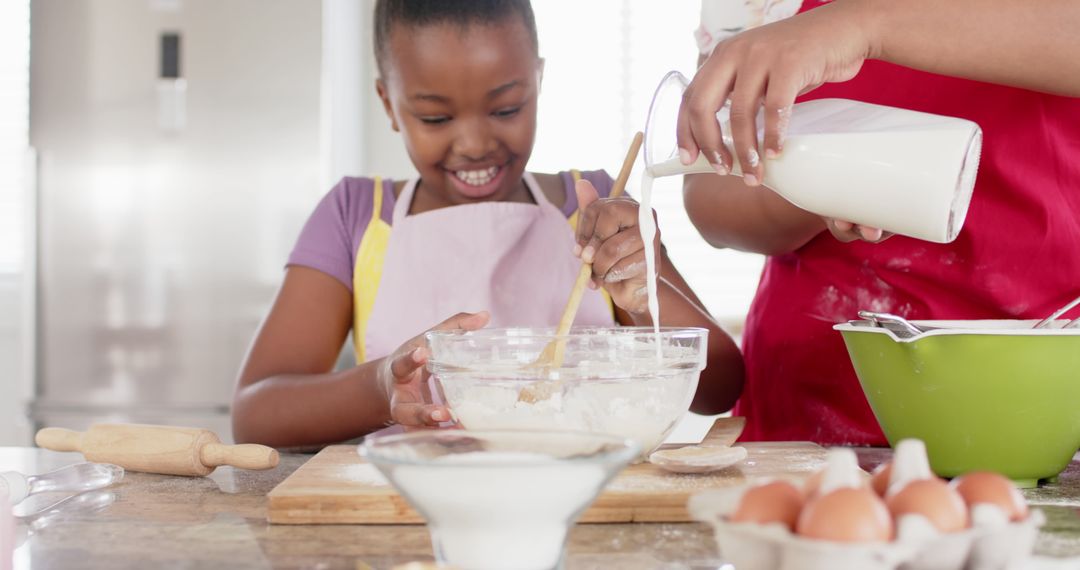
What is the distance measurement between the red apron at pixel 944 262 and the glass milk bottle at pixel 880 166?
14.0 inches

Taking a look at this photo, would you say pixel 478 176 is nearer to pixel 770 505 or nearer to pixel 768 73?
pixel 768 73

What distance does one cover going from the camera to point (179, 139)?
276 cm

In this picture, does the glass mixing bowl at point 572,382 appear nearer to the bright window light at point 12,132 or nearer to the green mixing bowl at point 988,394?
the green mixing bowl at point 988,394

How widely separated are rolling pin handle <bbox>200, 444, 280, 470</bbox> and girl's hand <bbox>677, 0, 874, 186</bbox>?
50cm

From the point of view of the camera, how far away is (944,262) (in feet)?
3.81

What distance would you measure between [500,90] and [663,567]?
0.86 meters

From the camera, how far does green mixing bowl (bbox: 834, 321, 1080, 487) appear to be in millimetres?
860

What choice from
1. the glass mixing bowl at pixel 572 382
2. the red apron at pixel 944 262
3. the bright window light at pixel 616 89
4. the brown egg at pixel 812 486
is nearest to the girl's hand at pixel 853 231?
the glass mixing bowl at pixel 572 382

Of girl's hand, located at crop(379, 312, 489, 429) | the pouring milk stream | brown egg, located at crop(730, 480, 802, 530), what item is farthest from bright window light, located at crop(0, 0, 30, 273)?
brown egg, located at crop(730, 480, 802, 530)

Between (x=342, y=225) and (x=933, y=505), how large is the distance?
1187 mm

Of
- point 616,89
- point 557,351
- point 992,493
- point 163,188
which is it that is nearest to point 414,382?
point 557,351

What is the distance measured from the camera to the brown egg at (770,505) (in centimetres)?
52

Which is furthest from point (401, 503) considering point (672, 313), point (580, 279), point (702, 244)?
point (702, 244)

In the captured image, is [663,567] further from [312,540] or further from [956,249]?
[956,249]
